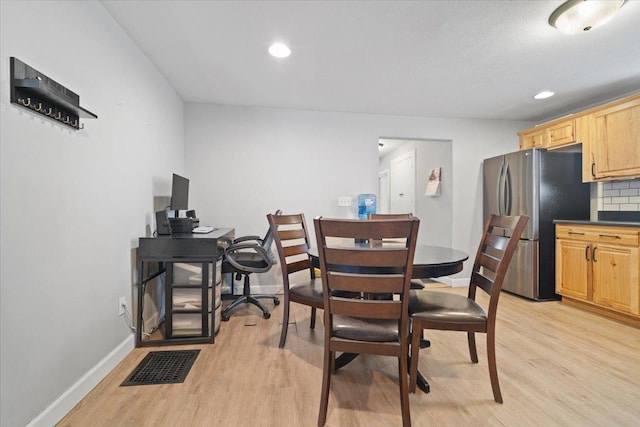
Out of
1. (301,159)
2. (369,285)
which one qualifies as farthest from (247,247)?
(369,285)

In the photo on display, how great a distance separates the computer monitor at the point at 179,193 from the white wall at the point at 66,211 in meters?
0.27

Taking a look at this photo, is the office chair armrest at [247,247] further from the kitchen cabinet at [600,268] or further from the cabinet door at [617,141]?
the cabinet door at [617,141]

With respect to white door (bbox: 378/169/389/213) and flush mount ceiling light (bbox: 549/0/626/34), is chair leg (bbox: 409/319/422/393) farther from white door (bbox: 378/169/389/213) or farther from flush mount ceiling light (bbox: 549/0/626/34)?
white door (bbox: 378/169/389/213)

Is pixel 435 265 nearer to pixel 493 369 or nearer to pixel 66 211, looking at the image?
pixel 493 369

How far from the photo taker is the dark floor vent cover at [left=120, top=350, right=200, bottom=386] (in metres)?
1.83

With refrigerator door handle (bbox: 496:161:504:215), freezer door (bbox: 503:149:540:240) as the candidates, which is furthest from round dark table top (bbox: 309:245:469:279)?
refrigerator door handle (bbox: 496:161:504:215)

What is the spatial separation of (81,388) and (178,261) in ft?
3.00

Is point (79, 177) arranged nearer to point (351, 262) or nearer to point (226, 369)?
point (226, 369)

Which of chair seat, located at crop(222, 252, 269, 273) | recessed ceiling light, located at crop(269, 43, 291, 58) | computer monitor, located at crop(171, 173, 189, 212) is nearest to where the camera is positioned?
recessed ceiling light, located at crop(269, 43, 291, 58)

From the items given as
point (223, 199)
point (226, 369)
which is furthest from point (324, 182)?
point (226, 369)

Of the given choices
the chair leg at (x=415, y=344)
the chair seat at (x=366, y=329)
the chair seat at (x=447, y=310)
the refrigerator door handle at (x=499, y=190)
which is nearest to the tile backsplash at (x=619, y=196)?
the refrigerator door handle at (x=499, y=190)

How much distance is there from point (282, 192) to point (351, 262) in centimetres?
267

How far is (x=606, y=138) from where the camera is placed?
302 cm

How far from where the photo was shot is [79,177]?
167 cm
